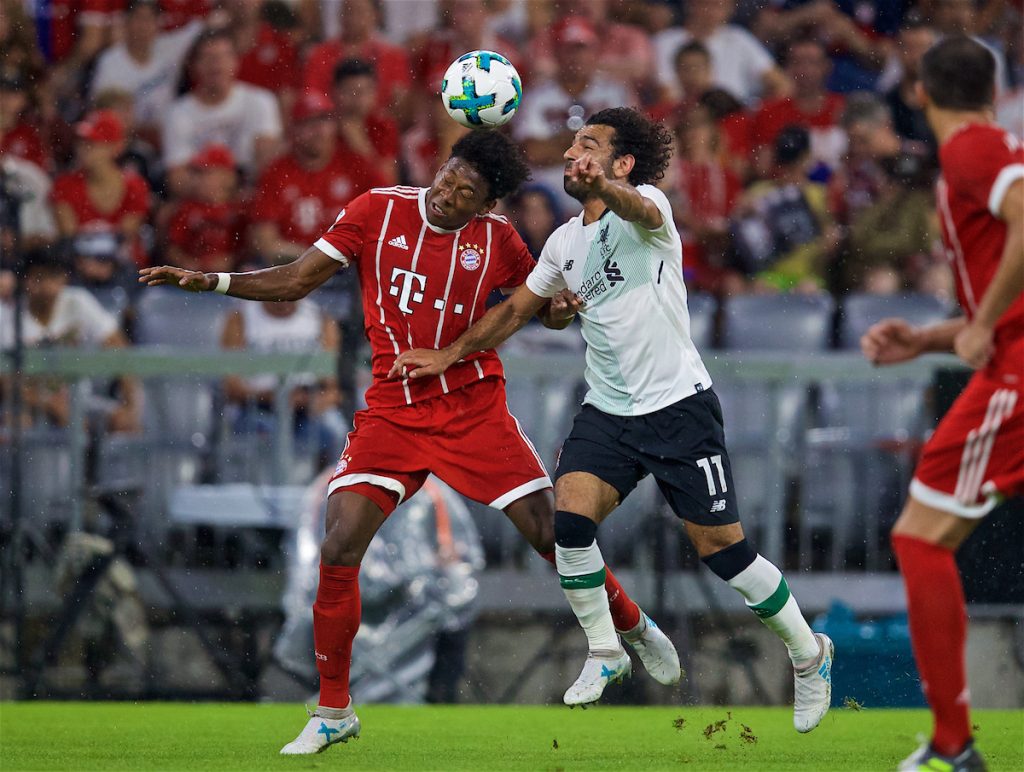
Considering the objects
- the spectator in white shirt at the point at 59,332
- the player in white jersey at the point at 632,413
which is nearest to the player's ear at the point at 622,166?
the player in white jersey at the point at 632,413

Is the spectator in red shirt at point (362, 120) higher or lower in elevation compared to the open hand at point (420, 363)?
higher

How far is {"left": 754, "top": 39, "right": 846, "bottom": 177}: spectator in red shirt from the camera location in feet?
39.8

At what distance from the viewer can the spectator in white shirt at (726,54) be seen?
41.0 feet

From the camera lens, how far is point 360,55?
41.9 feet

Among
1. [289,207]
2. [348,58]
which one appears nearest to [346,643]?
[289,207]

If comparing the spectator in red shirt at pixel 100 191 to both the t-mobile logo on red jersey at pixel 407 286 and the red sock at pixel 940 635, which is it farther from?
the red sock at pixel 940 635

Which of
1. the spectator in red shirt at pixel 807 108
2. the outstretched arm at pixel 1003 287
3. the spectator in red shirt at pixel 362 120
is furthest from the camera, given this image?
the spectator in red shirt at pixel 807 108

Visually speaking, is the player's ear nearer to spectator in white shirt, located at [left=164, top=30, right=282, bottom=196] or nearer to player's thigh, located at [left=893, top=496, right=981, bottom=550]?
player's thigh, located at [left=893, top=496, right=981, bottom=550]

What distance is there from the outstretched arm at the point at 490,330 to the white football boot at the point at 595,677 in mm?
1416

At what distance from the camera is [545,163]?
1203cm

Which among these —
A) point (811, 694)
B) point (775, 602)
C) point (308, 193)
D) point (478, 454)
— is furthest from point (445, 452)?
point (308, 193)

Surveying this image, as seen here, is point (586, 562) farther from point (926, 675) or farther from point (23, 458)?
point (23, 458)

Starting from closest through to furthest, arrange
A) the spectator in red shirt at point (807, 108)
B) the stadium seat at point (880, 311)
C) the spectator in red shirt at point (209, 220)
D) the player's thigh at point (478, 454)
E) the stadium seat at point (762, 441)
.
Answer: the player's thigh at point (478, 454), the stadium seat at point (762, 441), the stadium seat at point (880, 311), the spectator in red shirt at point (209, 220), the spectator in red shirt at point (807, 108)

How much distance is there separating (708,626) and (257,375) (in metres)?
3.35
